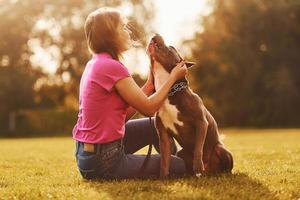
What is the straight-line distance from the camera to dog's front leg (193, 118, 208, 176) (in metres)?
6.01

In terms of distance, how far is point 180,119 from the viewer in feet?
20.1

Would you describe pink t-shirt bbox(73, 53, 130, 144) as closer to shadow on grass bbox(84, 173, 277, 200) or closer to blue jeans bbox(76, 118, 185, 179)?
blue jeans bbox(76, 118, 185, 179)

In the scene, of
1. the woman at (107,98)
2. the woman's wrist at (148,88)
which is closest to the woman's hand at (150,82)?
the woman's wrist at (148,88)

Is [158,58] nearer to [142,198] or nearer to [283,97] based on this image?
[142,198]

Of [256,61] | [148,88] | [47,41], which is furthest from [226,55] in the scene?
[148,88]

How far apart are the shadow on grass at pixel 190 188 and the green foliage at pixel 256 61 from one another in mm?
35812

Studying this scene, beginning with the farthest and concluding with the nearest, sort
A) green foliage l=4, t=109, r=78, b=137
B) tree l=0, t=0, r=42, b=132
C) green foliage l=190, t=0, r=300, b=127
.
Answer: green foliage l=190, t=0, r=300, b=127
tree l=0, t=0, r=42, b=132
green foliage l=4, t=109, r=78, b=137

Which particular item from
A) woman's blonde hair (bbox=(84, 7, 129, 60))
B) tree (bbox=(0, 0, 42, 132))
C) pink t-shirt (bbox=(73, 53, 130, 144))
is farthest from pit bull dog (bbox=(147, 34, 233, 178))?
tree (bbox=(0, 0, 42, 132))

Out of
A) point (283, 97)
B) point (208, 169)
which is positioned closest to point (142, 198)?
point (208, 169)

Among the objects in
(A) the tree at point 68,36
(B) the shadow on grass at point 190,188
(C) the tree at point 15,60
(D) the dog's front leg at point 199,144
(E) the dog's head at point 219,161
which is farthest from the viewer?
(A) the tree at point 68,36

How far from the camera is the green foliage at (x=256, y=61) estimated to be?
1638 inches

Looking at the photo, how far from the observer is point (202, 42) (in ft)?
154

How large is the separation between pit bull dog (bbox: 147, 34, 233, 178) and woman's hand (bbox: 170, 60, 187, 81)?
0.12 metres

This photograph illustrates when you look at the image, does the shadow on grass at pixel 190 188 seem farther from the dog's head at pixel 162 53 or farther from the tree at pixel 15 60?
the tree at pixel 15 60
